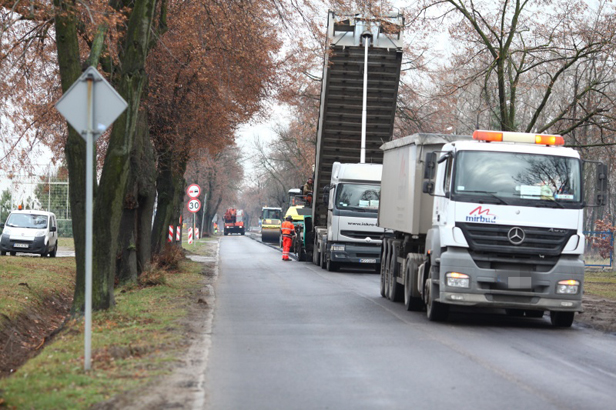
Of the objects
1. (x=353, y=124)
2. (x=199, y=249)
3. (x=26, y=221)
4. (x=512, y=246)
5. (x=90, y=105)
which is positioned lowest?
(x=199, y=249)

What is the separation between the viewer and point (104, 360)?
9578mm

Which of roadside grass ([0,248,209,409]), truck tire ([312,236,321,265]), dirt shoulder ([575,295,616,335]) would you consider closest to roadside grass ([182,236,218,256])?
truck tire ([312,236,321,265])

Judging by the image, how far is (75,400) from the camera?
7.50 m

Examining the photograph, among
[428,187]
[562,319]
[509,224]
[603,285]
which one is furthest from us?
[603,285]

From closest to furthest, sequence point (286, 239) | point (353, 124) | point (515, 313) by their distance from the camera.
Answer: point (515, 313), point (353, 124), point (286, 239)

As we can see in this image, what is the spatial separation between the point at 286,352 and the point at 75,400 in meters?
3.73

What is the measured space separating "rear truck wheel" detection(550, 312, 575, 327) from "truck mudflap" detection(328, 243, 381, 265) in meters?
14.2

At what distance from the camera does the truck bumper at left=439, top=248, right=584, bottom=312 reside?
13.8 metres

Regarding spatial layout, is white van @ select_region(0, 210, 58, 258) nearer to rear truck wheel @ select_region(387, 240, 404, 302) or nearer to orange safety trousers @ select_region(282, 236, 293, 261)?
orange safety trousers @ select_region(282, 236, 293, 261)

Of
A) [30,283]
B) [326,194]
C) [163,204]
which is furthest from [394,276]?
[163,204]

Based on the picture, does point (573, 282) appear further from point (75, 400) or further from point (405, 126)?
point (405, 126)

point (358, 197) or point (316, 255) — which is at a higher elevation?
point (358, 197)

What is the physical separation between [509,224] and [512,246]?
1.12 feet

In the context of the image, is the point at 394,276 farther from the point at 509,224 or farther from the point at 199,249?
the point at 199,249
